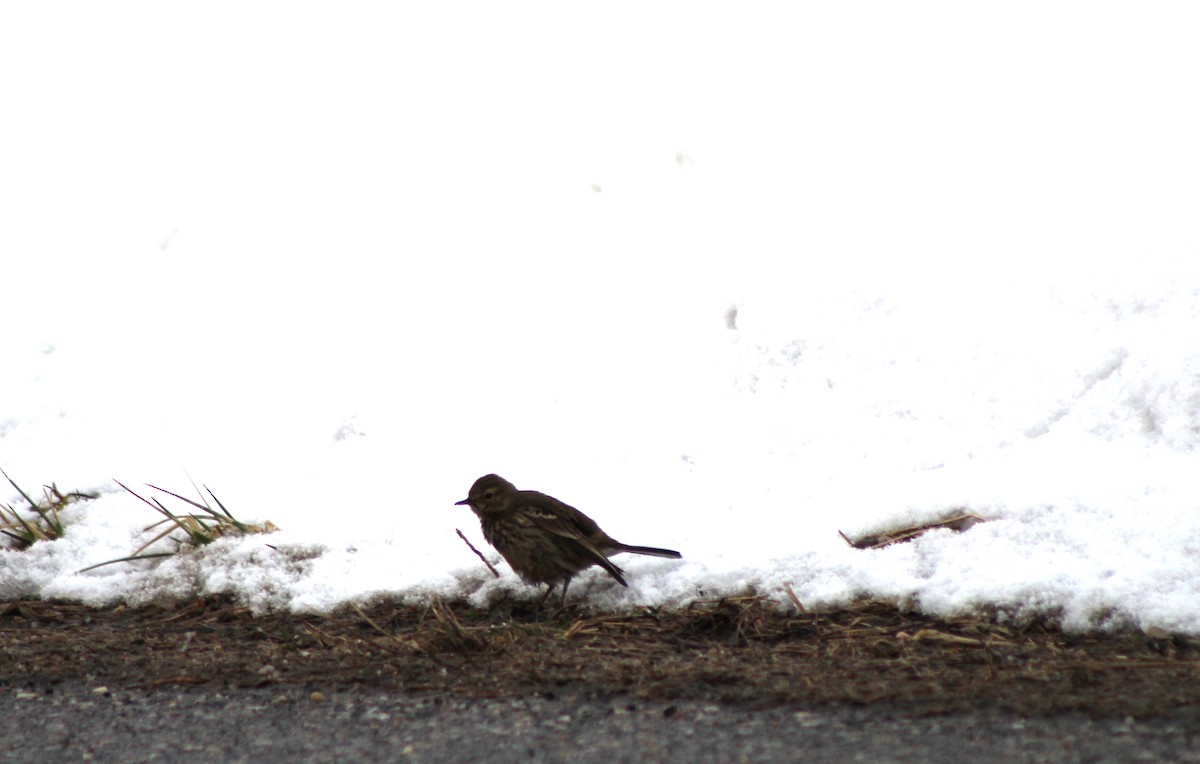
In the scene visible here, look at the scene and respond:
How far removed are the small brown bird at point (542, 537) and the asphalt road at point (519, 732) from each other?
1.06 meters

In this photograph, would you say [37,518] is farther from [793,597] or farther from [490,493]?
[793,597]

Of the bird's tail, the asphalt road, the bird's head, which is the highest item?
the bird's head

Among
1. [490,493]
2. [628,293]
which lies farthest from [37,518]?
[628,293]

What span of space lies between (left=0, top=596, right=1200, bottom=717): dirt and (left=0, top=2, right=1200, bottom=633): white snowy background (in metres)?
0.18

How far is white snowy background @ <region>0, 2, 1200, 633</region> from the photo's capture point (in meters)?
4.52

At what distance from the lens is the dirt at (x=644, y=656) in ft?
Result: 10.1

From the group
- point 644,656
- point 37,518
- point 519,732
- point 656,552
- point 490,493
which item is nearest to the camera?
point 519,732

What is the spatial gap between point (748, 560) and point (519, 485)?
4.65 ft

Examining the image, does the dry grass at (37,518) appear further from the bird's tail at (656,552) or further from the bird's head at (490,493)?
the bird's tail at (656,552)

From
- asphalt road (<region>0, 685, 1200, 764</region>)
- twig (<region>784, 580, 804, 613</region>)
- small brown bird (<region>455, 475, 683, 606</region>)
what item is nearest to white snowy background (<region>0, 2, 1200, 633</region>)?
twig (<region>784, 580, 804, 613</region>)

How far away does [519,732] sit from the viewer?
3.00 m

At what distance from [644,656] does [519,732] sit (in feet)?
2.42

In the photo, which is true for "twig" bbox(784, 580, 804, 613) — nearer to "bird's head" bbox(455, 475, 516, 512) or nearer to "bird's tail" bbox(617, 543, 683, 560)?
"bird's tail" bbox(617, 543, 683, 560)

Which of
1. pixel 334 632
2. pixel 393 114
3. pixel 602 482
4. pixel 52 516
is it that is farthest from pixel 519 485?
pixel 393 114
